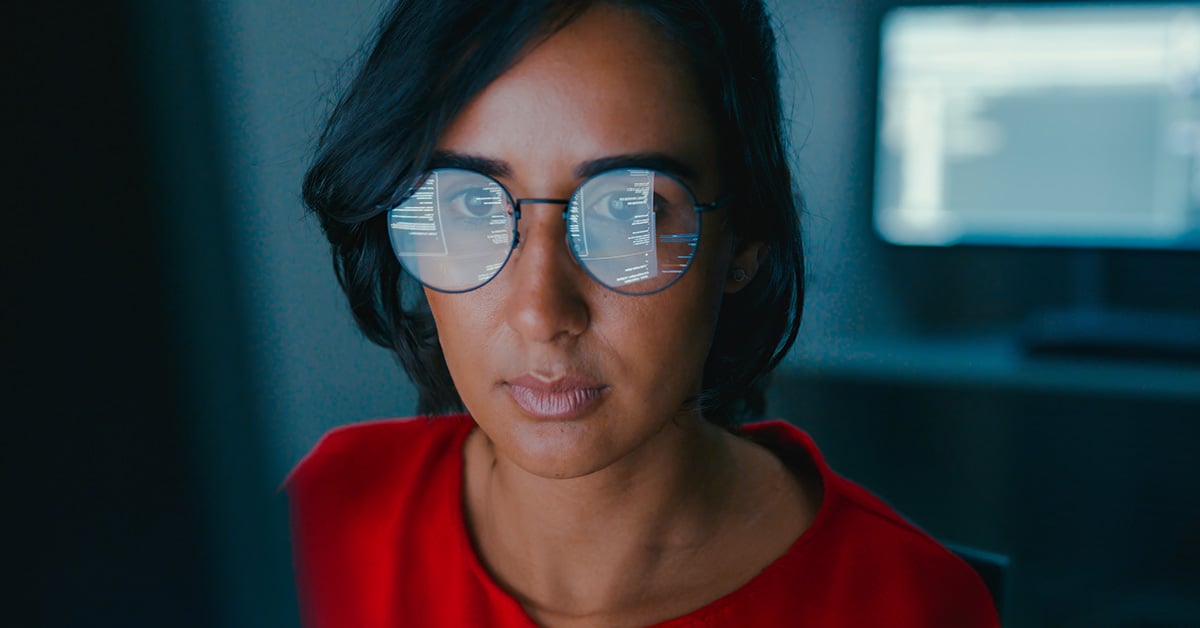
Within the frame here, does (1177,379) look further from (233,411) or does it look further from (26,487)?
(26,487)

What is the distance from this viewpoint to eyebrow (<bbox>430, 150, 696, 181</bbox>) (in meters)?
0.45

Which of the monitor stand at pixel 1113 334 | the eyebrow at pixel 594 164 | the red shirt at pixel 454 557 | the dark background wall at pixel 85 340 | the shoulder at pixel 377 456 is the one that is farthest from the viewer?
the monitor stand at pixel 1113 334

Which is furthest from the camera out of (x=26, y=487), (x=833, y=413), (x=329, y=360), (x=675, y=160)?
(x=833, y=413)

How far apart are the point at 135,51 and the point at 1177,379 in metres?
1.39

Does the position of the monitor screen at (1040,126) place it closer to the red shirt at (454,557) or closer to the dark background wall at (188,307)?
the dark background wall at (188,307)

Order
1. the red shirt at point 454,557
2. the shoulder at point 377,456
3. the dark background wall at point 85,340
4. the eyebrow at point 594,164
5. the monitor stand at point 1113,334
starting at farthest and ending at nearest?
the monitor stand at point 1113,334, the shoulder at point 377,456, the red shirt at point 454,557, the eyebrow at point 594,164, the dark background wall at point 85,340

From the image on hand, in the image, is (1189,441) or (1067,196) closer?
(1189,441)

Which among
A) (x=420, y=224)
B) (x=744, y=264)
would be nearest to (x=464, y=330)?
(x=420, y=224)

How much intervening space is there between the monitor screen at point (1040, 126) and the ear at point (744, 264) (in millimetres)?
1032

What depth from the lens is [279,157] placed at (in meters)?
0.54

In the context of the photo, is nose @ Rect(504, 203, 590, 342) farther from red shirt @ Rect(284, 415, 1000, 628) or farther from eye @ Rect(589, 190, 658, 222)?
red shirt @ Rect(284, 415, 1000, 628)

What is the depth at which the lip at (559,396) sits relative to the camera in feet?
1.57

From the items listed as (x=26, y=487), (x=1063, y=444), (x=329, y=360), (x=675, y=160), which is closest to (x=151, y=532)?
(x=26, y=487)

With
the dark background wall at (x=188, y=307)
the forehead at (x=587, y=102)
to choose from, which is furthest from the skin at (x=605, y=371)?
the dark background wall at (x=188, y=307)
